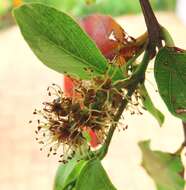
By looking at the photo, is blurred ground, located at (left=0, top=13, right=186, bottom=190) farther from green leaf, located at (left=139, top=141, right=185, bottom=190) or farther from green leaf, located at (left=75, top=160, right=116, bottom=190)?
green leaf, located at (left=75, top=160, right=116, bottom=190)

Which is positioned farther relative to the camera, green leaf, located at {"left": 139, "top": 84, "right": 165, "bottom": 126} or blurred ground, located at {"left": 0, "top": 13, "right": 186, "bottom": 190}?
blurred ground, located at {"left": 0, "top": 13, "right": 186, "bottom": 190}

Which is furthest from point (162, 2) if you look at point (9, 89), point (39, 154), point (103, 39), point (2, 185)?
point (103, 39)

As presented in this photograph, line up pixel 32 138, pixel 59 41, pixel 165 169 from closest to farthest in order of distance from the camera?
1. pixel 59 41
2. pixel 165 169
3. pixel 32 138

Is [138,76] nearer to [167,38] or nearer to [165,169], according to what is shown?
[167,38]

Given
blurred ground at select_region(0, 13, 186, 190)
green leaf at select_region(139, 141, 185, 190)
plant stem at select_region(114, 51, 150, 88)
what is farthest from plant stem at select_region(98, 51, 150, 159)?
blurred ground at select_region(0, 13, 186, 190)

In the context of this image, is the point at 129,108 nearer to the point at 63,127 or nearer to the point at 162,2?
the point at 63,127

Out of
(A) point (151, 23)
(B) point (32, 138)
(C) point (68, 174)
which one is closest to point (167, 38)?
(A) point (151, 23)

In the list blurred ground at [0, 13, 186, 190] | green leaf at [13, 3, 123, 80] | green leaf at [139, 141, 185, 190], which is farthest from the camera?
blurred ground at [0, 13, 186, 190]
